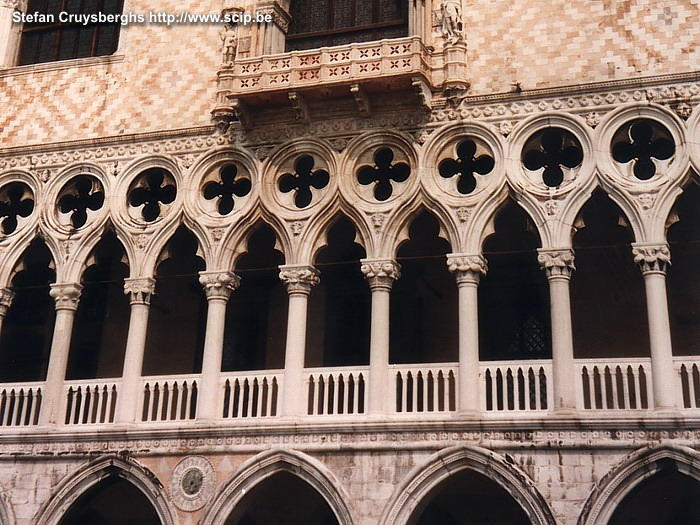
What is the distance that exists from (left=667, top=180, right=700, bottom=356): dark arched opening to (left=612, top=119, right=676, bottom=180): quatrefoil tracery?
54.1 inches

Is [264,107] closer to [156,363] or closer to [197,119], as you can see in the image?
[197,119]

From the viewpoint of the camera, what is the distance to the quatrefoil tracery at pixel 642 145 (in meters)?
14.9

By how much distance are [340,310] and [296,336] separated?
10.1 feet

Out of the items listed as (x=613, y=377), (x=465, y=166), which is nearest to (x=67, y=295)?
(x=465, y=166)

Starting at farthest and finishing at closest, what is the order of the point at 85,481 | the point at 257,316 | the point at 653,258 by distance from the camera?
the point at 257,316 → the point at 85,481 → the point at 653,258

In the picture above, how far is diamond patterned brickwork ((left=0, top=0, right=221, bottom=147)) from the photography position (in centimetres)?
1753

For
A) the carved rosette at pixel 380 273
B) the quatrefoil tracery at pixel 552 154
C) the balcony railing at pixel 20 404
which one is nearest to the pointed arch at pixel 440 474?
the carved rosette at pixel 380 273

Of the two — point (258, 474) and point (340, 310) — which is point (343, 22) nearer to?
point (340, 310)

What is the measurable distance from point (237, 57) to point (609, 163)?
628 cm

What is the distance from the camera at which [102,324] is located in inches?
767

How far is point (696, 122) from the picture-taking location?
576 inches

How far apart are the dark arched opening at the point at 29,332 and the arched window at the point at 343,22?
637 centimetres

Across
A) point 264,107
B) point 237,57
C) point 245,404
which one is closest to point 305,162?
point 264,107

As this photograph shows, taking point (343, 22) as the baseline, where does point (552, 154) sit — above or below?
below
